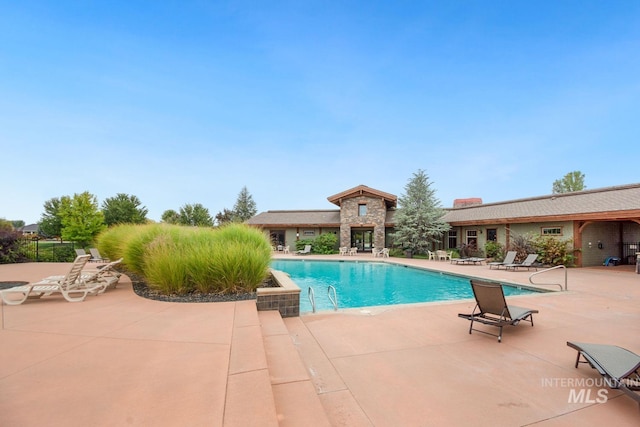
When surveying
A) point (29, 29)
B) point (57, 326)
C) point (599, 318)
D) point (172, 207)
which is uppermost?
point (29, 29)

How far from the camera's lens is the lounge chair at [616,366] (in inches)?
95.4

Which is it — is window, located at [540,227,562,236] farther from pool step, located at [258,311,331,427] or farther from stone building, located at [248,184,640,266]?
pool step, located at [258,311,331,427]

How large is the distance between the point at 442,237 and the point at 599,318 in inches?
683

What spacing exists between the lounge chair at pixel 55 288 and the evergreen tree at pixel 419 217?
18447 mm

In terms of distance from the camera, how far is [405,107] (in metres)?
16.9

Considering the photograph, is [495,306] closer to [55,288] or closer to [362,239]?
[55,288]

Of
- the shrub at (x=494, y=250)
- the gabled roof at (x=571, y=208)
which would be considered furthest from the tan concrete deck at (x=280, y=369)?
the shrub at (x=494, y=250)

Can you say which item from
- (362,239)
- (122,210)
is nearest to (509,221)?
(362,239)

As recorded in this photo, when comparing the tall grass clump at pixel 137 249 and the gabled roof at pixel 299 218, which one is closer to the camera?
the tall grass clump at pixel 137 249

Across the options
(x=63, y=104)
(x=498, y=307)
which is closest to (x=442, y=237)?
(x=498, y=307)

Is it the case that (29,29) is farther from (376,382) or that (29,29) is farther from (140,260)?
(376,382)

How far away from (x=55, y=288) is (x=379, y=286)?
9281mm

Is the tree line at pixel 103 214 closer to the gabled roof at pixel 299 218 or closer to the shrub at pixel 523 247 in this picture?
the gabled roof at pixel 299 218

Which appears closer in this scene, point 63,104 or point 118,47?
point 118,47
